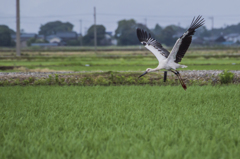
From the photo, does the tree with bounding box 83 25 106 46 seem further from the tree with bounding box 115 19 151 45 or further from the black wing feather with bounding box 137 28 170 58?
the black wing feather with bounding box 137 28 170 58

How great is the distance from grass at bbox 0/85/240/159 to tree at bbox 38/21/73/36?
84950 millimetres

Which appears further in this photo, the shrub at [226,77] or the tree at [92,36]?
the tree at [92,36]

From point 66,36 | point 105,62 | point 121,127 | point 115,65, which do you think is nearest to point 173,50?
point 121,127

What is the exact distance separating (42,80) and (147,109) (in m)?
6.27

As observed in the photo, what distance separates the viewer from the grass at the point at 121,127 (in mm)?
3936

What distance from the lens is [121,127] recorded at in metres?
5.15

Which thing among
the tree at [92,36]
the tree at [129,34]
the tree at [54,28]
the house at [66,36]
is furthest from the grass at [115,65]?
the tree at [54,28]

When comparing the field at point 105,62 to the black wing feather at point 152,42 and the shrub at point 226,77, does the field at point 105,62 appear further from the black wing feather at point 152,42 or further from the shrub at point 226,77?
the black wing feather at point 152,42

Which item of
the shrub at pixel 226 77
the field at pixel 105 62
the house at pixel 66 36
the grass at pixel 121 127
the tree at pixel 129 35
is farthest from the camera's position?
the house at pixel 66 36

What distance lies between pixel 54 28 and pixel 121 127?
9036cm

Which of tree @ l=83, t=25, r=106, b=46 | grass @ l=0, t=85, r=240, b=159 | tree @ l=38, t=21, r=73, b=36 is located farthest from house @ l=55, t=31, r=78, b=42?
grass @ l=0, t=85, r=240, b=159

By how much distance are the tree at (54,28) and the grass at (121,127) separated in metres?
84.9

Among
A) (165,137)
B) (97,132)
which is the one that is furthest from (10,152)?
(165,137)

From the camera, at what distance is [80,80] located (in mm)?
12117
